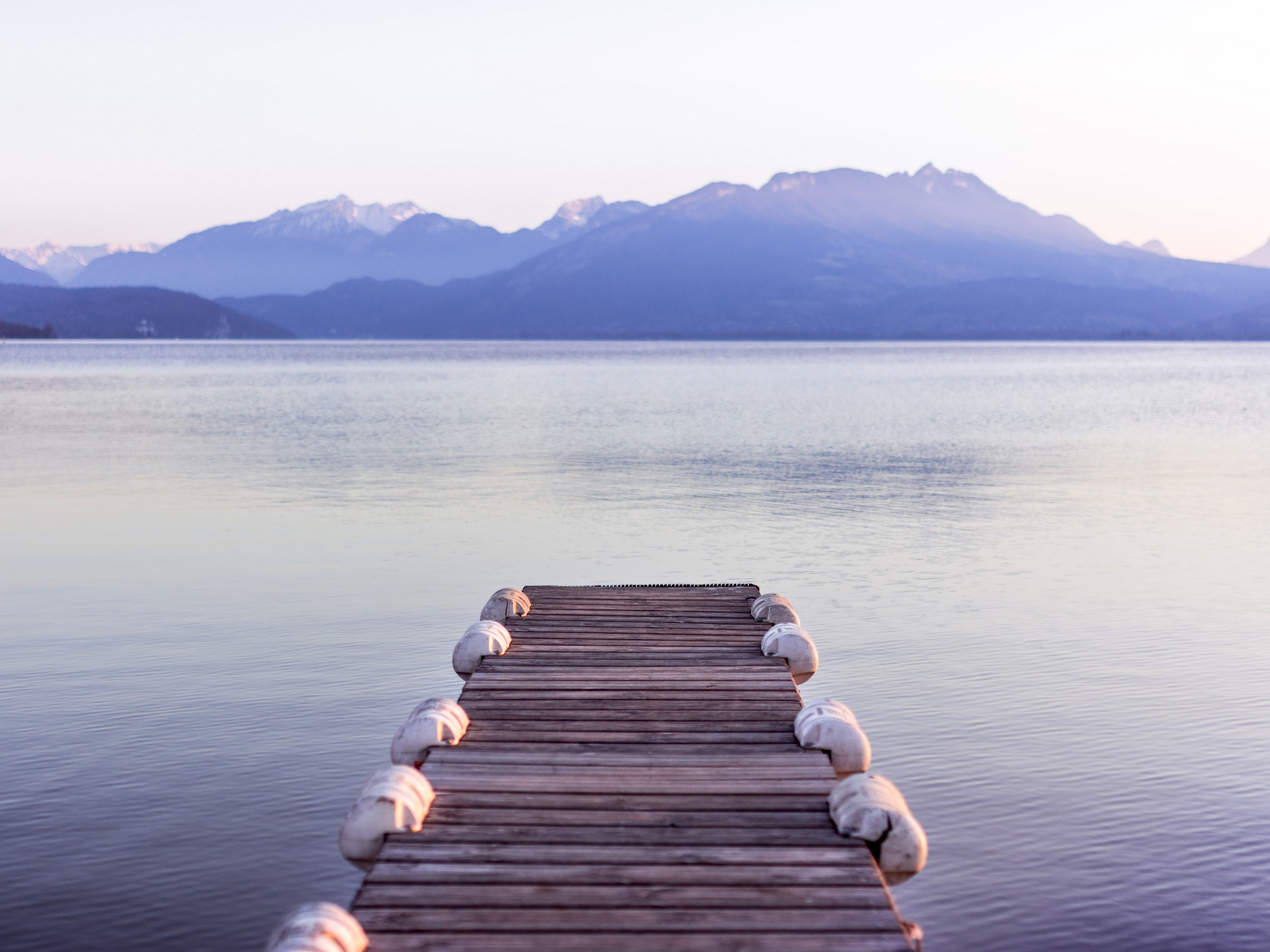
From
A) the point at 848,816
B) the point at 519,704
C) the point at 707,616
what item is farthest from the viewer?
the point at 707,616

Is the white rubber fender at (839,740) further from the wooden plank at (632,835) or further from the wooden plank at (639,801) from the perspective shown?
the wooden plank at (632,835)

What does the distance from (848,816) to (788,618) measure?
20.3 ft

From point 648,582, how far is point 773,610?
277 inches

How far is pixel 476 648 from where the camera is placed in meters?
12.3

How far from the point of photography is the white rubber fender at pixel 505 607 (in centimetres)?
1408

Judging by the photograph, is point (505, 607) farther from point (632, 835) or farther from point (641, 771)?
point (632, 835)

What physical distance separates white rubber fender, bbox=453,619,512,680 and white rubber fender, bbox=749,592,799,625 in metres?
3.13

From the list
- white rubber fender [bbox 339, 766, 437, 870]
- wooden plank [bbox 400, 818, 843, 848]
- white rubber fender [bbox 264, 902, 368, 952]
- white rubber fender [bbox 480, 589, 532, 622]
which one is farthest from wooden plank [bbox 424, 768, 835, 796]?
white rubber fender [bbox 480, 589, 532, 622]

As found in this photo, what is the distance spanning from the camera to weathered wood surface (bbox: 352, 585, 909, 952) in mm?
6395

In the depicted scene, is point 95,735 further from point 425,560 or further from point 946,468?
point 946,468

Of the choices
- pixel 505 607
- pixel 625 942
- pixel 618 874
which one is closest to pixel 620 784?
pixel 618 874

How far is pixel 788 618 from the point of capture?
1375 centimetres

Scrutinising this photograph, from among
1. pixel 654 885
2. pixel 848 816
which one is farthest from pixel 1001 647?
pixel 654 885

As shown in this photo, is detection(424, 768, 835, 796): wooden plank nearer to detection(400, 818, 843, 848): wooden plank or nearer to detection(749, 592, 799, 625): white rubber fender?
detection(400, 818, 843, 848): wooden plank
